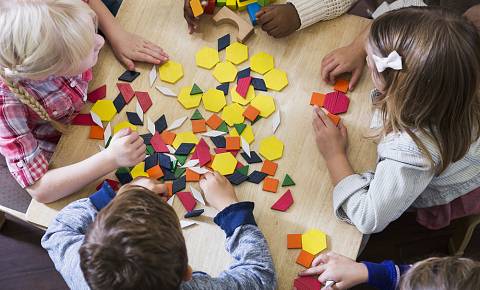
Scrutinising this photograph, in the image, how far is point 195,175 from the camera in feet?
3.70

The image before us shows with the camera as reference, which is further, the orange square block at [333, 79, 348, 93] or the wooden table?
the orange square block at [333, 79, 348, 93]

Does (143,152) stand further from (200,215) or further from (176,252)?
(176,252)

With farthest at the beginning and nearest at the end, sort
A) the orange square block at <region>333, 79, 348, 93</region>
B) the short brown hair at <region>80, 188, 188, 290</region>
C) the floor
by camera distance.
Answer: the floor, the orange square block at <region>333, 79, 348, 93</region>, the short brown hair at <region>80, 188, 188, 290</region>

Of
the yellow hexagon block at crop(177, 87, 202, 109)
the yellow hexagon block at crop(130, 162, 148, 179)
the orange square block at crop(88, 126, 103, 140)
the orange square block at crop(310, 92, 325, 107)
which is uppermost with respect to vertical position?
the orange square block at crop(310, 92, 325, 107)

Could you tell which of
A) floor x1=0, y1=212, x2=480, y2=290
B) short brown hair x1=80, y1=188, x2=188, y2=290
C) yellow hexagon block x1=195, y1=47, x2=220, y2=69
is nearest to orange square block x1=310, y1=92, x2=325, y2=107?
yellow hexagon block x1=195, y1=47, x2=220, y2=69

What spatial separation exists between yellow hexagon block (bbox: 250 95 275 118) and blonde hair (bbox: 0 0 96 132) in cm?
36

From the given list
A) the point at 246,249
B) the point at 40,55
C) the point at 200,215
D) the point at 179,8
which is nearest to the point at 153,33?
the point at 179,8

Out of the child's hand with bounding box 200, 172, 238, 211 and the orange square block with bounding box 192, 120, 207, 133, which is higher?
the orange square block with bounding box 192, 120, 207, 133

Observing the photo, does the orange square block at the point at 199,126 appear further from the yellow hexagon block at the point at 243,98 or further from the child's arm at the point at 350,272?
the child's arm at the point at 350,272

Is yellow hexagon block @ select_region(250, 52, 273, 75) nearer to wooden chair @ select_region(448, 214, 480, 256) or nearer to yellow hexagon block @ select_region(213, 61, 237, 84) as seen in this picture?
yellow hexagon block @ select_region(213, 61, 237, 84)

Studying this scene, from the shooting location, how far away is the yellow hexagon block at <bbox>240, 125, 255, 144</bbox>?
116cm

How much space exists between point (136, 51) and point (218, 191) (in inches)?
14.8

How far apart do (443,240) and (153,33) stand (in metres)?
1.08

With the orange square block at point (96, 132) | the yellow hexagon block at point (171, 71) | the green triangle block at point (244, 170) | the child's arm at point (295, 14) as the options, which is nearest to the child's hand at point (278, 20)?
the child's arm at point (295, 14)
